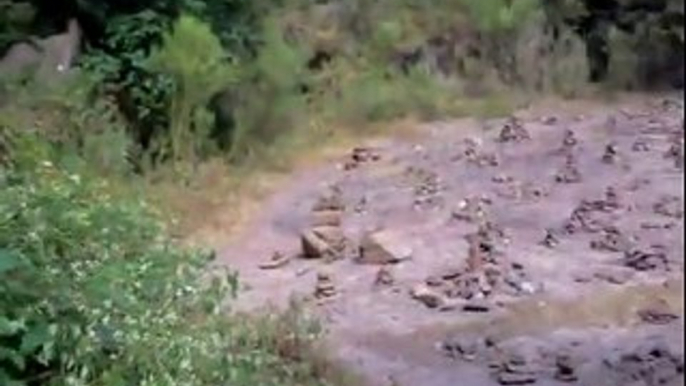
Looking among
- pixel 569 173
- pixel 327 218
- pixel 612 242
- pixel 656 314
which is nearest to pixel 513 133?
pixel 569 173

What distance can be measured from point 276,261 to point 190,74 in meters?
1.09

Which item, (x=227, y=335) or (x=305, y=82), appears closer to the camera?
(x=227, y=335)

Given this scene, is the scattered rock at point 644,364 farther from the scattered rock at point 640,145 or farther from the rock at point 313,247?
the scattered rock at point 640,145

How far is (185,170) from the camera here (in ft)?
17.2

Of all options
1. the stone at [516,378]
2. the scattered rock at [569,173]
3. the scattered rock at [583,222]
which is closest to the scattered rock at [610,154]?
the scattered rock at [569,173]

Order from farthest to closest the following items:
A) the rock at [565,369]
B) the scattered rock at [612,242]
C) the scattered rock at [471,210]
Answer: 1. the scattered rock at [471,210]
2. the scattered rock at [612,242]
3. the rock at [565,369]

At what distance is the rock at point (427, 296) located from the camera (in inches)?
156

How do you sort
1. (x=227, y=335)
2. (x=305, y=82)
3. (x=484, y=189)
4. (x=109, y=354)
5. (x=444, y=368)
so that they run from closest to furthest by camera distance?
(x=109, y=354), (x=227, y=335), (x=444, y=368), (x=484, y=189), (x=305, y=82)

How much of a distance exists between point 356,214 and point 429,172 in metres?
0.58

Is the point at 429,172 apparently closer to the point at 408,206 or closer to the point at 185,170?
the point at 408,206

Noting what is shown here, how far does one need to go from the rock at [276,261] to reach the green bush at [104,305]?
1103 mm

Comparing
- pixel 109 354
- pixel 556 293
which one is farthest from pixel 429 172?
pixel 109 354

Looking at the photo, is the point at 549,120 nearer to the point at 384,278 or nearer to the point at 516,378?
the point at 384,278

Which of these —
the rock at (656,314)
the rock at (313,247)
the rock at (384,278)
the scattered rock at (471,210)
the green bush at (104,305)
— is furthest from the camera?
the scattered rock at (471,210)
